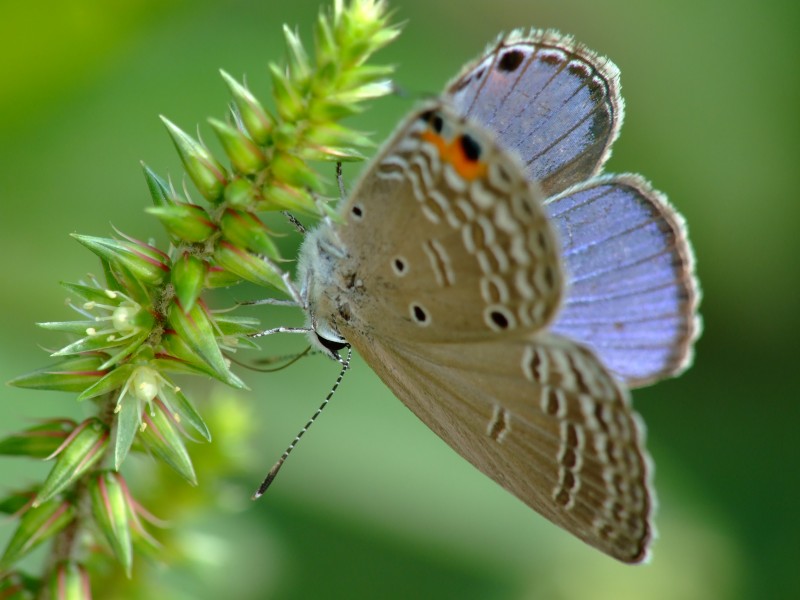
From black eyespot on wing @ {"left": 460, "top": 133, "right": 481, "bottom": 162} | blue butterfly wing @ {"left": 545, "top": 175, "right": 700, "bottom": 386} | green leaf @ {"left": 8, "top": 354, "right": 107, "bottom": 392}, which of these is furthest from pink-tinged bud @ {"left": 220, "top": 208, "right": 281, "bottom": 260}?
blue butterfly wing @ {"left": 545, "top": 175, "right": 700, "bottom": 386}

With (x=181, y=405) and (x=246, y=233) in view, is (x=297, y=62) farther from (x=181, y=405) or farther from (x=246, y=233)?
(x=181, y=405)

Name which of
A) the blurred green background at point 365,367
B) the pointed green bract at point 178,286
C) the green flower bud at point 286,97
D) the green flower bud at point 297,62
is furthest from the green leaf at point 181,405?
the green flower bud at point 297,62

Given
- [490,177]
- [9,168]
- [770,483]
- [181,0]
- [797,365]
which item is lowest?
[770,483]

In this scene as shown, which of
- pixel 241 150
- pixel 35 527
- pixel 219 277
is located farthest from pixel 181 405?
pixel 241 150

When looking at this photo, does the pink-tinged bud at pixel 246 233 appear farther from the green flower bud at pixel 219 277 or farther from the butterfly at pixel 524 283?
the butterfly at pixel 524 283

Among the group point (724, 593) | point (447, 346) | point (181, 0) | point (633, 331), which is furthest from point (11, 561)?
point (724, 593)

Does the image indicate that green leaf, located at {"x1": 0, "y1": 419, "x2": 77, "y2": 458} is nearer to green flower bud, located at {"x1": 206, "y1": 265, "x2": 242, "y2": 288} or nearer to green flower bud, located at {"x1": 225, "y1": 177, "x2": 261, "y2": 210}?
green flower bud, located at {"x1": 206, "y1": 265, "x2": 242, "y2": 288}

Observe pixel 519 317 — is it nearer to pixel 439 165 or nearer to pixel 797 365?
pixel 439 165
